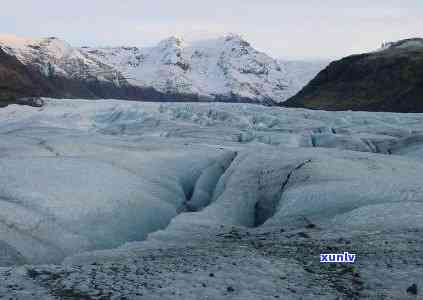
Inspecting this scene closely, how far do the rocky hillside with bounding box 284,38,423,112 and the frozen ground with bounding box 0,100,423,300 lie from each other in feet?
206

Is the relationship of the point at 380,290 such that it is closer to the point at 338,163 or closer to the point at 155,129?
the point at 338,163

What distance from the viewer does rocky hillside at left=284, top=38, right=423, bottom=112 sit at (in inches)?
3108

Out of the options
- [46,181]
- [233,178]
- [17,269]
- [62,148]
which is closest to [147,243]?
[17,269]

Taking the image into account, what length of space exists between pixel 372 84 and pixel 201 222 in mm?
83833

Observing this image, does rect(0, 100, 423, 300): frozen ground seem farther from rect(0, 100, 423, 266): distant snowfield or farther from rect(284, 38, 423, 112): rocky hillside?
rect(284, 38, 423, 112): rocky hillside

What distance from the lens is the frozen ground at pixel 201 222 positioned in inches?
243

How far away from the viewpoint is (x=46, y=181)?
11.4 m

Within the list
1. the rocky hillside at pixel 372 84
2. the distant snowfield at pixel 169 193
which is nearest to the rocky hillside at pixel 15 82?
the rocky hillside at pixel 372 84

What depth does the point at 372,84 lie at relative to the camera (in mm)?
88750

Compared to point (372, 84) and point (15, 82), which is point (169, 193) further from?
point (15, 82)

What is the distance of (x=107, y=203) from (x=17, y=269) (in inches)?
175

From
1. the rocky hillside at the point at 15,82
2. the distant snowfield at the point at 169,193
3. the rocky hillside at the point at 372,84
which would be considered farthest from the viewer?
the rocky hillside at the point at 15,82

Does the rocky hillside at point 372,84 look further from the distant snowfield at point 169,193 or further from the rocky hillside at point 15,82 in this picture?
the distant snowfield at point 169,193

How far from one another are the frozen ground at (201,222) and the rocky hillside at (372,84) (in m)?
62.7
